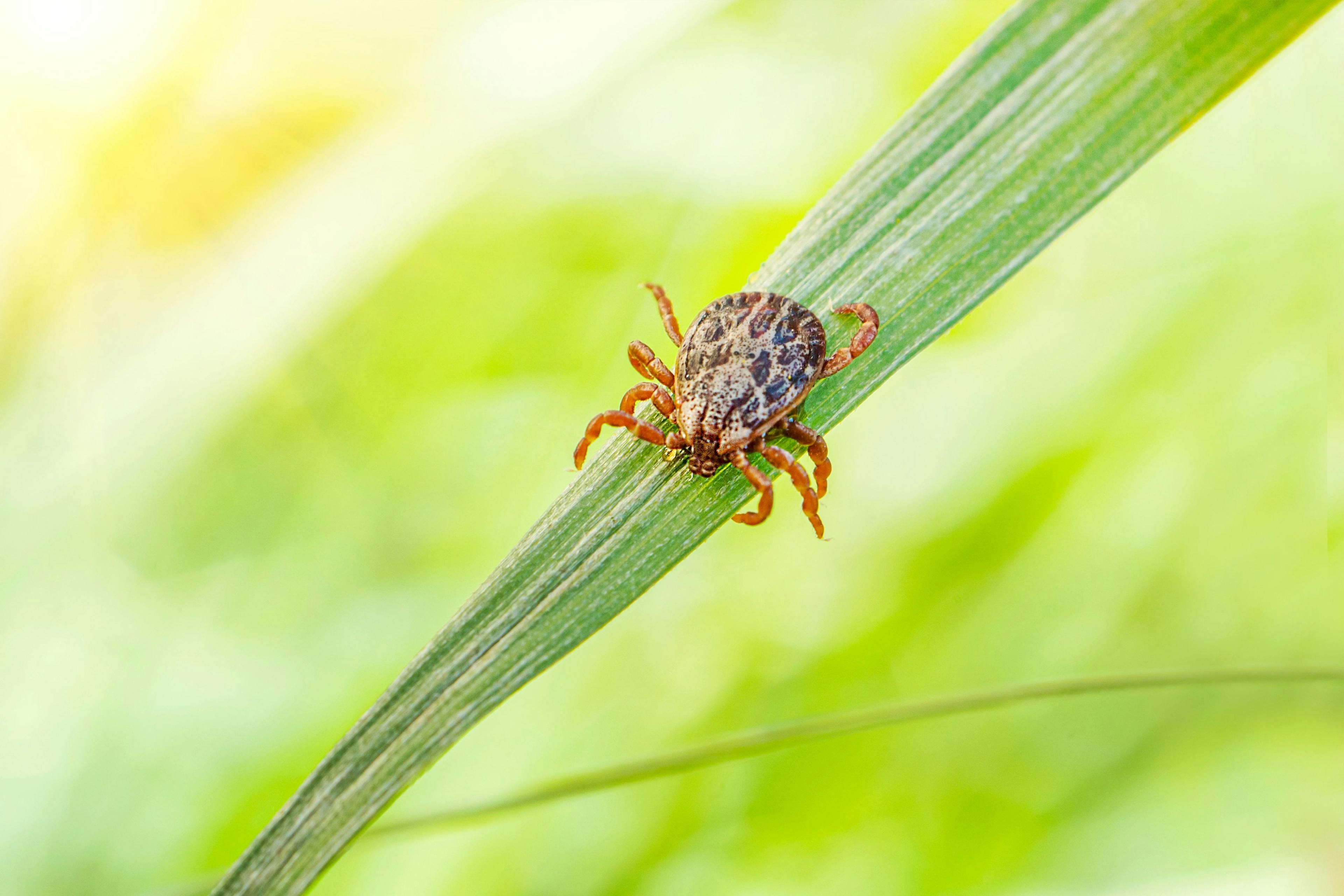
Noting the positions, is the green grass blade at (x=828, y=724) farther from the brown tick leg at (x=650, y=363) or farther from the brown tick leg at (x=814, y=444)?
the brown tick leg at (x=650, y=363)

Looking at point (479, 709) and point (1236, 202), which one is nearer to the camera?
point (479, 709)

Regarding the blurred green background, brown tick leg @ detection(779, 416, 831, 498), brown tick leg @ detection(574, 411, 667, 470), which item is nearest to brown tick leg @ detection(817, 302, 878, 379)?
brown tick leg @ detection(779, 416, 831, 498)

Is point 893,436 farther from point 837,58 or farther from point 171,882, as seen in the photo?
point 171,882

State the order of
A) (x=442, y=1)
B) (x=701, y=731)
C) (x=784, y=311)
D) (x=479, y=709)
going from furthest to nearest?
(x=442, y=1) → (x=701, y=731) → (x=784, y=311) → (x=479, y=709)

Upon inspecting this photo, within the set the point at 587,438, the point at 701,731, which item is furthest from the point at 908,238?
the point at 701,731

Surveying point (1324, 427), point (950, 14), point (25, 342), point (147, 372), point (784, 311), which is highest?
point (950, 14)

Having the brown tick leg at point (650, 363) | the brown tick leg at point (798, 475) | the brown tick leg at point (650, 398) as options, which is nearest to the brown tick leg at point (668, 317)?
the brown tick leg at point (650, 363)
